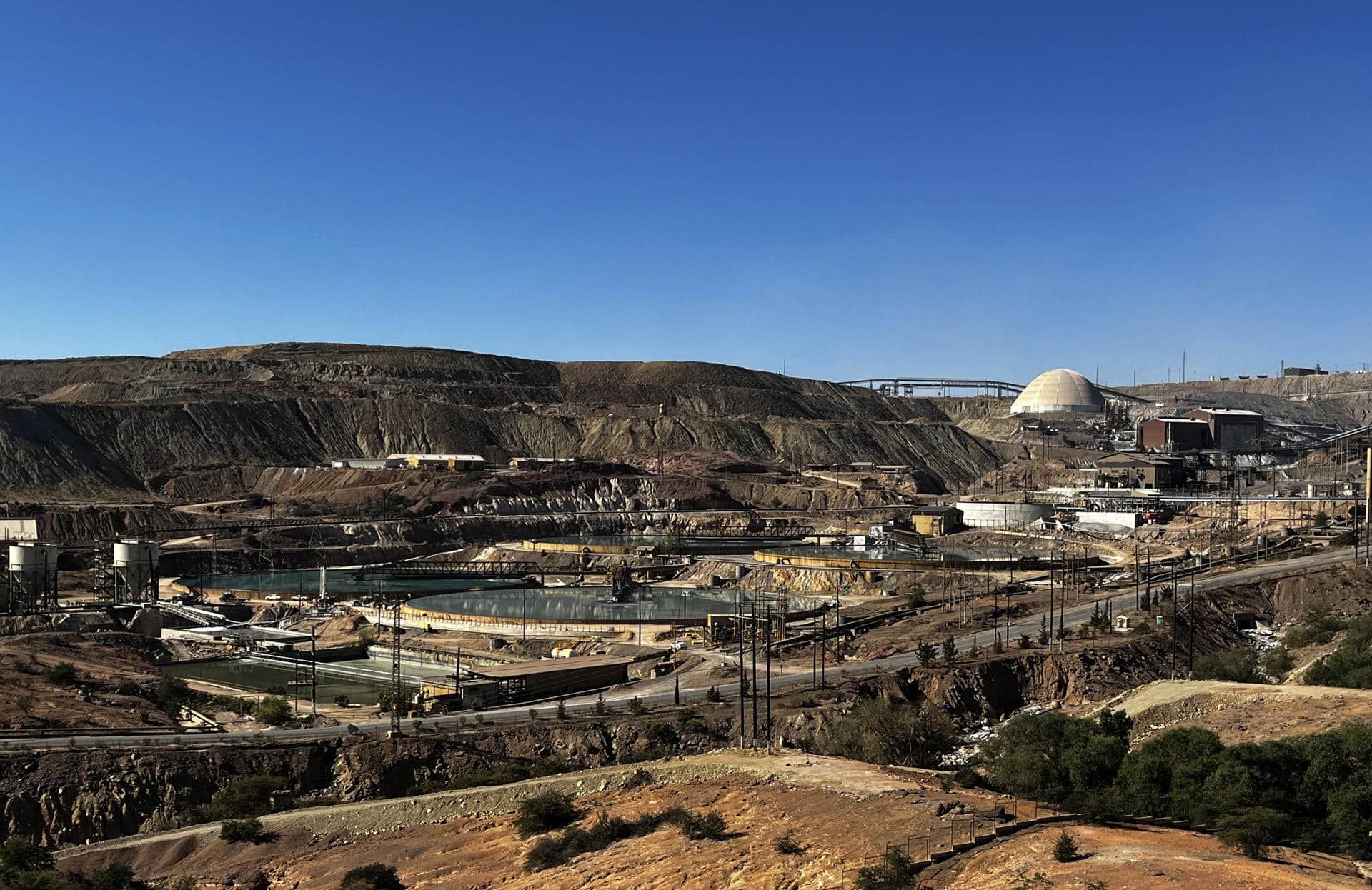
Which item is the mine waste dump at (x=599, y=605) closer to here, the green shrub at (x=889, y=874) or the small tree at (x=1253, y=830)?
the small tree at (x=1253, y=830)

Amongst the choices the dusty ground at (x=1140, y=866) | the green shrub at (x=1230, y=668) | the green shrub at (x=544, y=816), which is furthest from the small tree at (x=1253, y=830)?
the green shrub at (x=1230, y=668)

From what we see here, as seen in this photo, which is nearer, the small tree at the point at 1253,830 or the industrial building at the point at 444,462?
the small tree at the point at 1253,830

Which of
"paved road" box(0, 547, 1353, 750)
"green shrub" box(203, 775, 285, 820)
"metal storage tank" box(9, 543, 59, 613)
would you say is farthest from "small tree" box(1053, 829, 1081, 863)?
"metal storage tank" box(9, 543, 59, 613)

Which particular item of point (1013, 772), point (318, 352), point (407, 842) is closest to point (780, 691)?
point (1013, 772)

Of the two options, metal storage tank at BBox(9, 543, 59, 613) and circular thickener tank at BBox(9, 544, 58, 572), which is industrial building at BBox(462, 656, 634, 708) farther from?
circular thickener tank at BBox(9, 544, 58, 572)

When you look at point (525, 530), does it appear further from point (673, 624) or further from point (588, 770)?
point (588, 770)

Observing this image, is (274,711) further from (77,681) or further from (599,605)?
(599,605)

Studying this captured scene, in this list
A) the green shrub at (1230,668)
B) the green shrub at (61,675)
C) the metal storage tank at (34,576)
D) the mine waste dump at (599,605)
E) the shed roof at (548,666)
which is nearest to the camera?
the green shrub at (1230,668)
